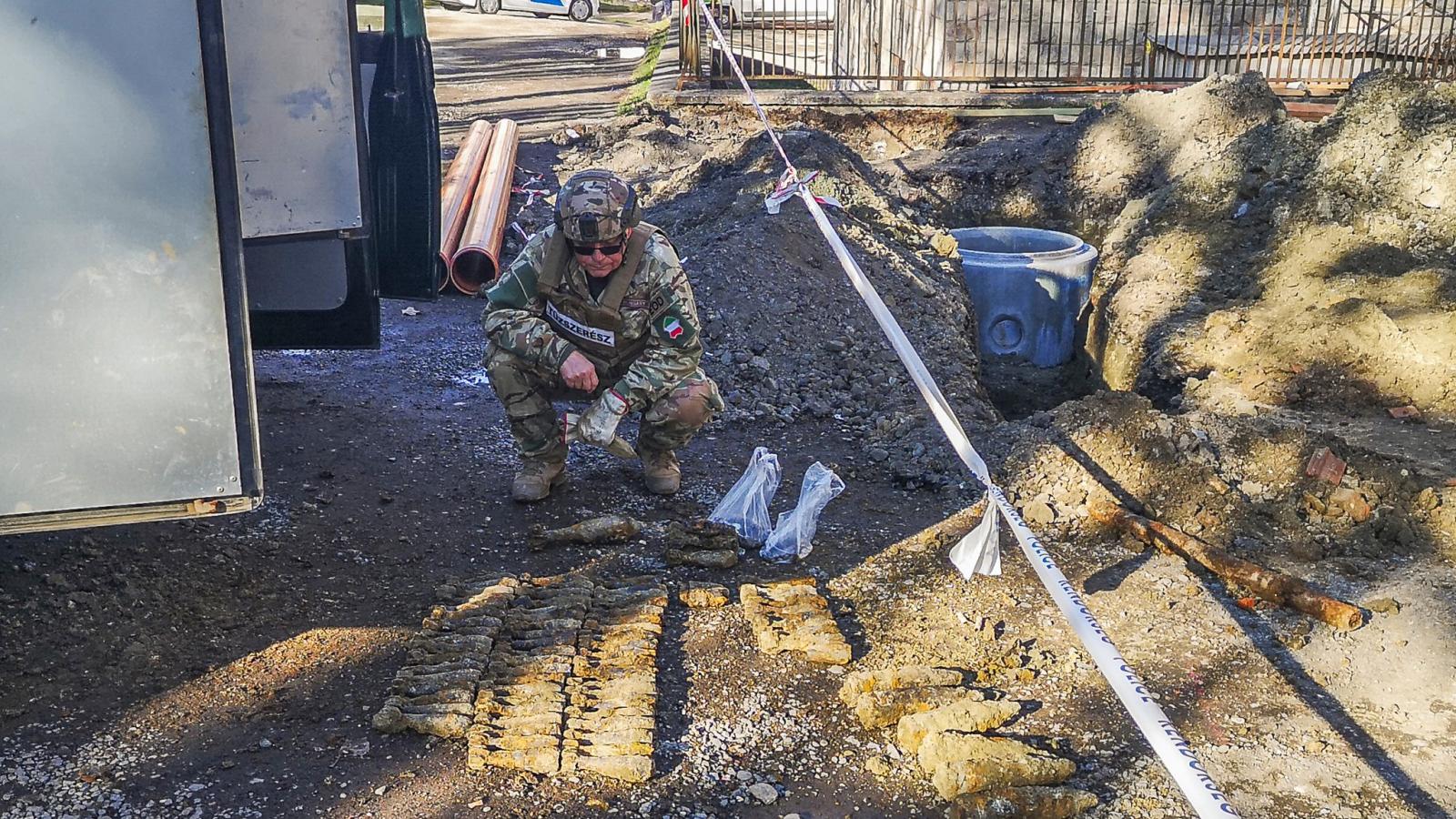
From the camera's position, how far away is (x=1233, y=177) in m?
8.32

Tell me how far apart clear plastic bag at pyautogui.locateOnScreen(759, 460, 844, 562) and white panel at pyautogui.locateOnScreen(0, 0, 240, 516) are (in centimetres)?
214

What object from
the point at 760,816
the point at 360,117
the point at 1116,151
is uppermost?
the point at 360,117

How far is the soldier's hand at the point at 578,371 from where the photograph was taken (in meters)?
4.78

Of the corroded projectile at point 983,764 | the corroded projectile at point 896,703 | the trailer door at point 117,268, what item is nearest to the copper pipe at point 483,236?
the trailer door at point 117,268

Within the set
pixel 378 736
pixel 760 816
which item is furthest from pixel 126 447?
pixel 760 816

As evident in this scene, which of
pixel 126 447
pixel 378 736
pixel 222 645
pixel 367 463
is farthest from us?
pixel 367 463

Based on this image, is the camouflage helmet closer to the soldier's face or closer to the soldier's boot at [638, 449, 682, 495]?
the soldier's face

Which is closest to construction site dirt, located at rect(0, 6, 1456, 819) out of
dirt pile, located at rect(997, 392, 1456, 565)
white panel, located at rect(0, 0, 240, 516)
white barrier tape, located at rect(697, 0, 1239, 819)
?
dirt pile, located at rect(997, 392, 1456, 565)

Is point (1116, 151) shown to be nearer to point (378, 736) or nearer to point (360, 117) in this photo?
point (360, 117)

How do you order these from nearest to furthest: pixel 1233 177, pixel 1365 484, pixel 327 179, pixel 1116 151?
pixel 327 179 → pixel 1365 484 → pixel 1233 177 → pixel 1116 151

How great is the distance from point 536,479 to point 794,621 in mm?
1502

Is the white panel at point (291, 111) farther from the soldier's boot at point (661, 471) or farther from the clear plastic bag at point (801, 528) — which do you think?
the clear plastic bag at point (801, 528)

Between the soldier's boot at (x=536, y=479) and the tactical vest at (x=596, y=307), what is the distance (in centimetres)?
46

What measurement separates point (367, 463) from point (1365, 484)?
408cm
